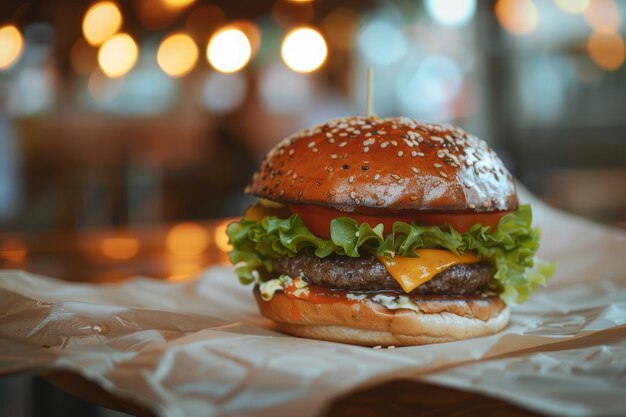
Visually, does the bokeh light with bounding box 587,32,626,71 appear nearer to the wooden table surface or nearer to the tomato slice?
the wooden table surface

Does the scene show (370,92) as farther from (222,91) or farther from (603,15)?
(222,91)

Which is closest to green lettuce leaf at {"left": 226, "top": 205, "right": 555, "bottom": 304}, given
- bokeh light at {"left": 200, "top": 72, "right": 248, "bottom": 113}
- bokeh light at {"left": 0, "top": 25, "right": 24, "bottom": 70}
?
bokeh light at {"left": 0, "top": 25, "right": 24, "bottom": 70}

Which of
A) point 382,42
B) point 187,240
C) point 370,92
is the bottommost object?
point 187,240

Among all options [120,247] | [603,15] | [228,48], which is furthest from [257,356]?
[603,15]

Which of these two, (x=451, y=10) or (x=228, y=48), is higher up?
(x=451, y=10)

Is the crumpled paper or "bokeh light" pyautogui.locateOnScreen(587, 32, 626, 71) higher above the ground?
"bokeh light" pyautogui.locateOnScreen(587, 32, 626, 71)
